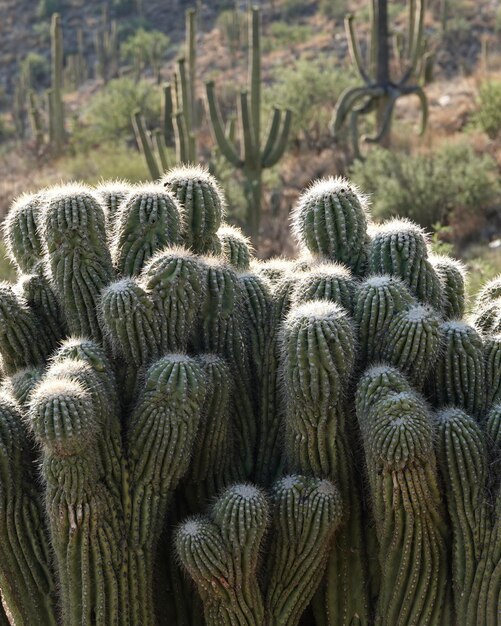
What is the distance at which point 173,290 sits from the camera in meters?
5.36

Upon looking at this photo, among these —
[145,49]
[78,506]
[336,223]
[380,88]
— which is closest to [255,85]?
[380,88]

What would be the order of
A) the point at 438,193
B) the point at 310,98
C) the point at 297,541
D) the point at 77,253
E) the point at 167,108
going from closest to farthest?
the point at 297,541 → the point at 77,253 → the point at 438,193 → the point at 167,108 → the point at 310,98

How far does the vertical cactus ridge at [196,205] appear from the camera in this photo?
240 inches

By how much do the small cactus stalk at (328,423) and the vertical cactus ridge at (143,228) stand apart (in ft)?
3.02

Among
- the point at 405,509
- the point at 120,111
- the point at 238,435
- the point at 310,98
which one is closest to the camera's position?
the point at 405,509

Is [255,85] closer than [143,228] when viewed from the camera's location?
No

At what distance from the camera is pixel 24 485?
5355 mm

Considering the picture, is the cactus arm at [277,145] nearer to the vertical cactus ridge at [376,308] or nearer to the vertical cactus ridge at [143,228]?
the vertical cactus ridge at [143,228]

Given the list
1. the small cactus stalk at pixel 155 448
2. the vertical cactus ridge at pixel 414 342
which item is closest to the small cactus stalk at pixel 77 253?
the small cactus stalk at pixel 155 448

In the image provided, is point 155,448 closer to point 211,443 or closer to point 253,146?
point 211,443

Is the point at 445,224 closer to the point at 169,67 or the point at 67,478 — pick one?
the point at 67,478

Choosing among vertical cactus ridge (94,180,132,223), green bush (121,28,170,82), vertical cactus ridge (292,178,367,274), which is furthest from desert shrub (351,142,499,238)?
green bush (121,28,170,82)

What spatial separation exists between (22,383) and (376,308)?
1994 millimetres

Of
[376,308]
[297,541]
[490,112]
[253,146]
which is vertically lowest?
[490,112]
